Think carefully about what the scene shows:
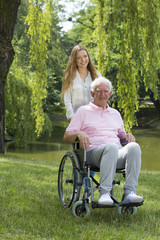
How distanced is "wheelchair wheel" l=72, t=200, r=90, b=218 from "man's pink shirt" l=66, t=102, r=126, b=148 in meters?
0.55

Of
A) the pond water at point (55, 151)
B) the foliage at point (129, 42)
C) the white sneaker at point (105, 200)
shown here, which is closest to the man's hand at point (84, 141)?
the white sneaker at point (105, 200)

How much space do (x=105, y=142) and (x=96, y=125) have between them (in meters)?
0.18

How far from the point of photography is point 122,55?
6445 millimetres

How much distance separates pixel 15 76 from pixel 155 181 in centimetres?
823

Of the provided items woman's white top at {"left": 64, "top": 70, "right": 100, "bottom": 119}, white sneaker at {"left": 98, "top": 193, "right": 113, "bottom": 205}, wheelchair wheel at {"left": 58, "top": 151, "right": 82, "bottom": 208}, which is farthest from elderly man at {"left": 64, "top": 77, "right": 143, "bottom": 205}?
woman's white top at {"left": 64, "top": 70, "right": 100, "bottom": 119}

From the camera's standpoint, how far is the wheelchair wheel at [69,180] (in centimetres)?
345

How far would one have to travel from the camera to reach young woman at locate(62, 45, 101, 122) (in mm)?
4172

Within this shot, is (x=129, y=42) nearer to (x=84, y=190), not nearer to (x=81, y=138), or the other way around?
(x=81, y=138)

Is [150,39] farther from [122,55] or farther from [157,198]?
[157,198]

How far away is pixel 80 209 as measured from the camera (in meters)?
3.43

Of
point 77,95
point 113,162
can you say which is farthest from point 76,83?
point 113,162

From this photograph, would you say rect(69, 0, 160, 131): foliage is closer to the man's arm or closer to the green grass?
the green grass

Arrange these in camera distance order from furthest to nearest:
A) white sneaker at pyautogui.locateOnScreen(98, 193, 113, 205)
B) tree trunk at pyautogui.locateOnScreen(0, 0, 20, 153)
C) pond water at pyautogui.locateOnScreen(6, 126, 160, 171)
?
pond water at pyautogui.locateOnScreen(6, 126, 160, 171), tree trunk at pyautogui.locateOnScreen(0, 0, 20, 153), white sneaker at pyautogui.locateOnScreen(98, 193, 113, 205)

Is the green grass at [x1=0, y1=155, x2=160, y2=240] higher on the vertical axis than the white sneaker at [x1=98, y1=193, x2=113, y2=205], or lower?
lower
